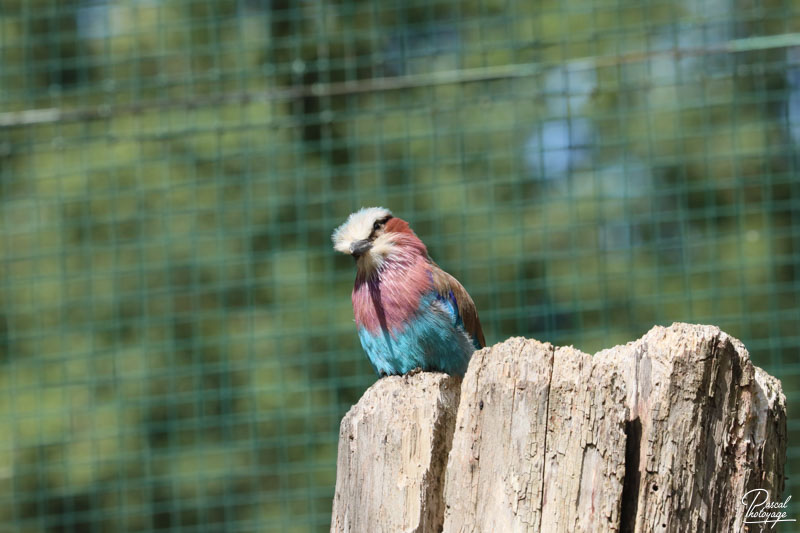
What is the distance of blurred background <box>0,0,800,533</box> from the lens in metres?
5.74

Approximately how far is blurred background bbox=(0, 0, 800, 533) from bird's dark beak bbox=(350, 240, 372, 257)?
7.12 feet

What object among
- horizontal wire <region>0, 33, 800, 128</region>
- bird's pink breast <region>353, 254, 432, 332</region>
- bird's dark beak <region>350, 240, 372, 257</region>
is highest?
horizontal wire <region>0, 33, 800, 128</region>

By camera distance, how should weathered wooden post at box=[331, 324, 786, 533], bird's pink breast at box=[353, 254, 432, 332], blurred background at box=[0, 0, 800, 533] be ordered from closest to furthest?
weathered wooden post at box=[331, 324, 786, 533], bird's pink breast at box=[353, 254, 432, 332], blurred background at box=[0, 0, 800, 533]

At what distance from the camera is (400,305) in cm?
337

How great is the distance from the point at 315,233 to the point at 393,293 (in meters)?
3.13

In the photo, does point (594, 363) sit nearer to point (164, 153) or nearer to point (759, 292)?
point (759, 292)

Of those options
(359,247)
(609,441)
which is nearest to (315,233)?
(359,247)

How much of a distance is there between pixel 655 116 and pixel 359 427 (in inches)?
175
